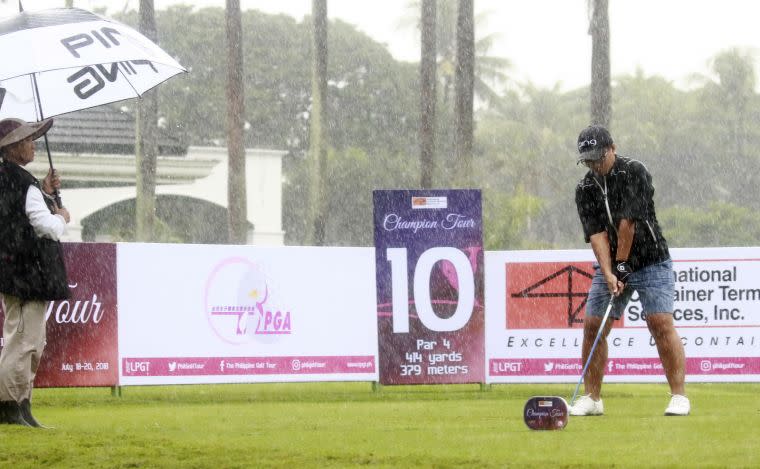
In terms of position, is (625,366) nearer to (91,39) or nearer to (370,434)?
(370,434)

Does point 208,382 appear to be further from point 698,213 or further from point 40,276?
point 698,213

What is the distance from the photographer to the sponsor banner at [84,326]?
1198cm

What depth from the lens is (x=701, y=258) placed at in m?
12.8

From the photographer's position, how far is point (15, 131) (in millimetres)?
8344

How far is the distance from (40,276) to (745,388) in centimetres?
839

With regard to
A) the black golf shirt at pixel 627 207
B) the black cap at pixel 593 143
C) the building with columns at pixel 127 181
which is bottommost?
the black golf shirt at pixel 627 207

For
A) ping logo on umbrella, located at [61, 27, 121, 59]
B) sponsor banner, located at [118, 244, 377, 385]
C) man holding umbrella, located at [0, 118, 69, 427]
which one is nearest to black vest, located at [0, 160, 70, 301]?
man holding umbrella, located at [0, 118, 69, 427]

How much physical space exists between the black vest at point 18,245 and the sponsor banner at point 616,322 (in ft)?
18.1

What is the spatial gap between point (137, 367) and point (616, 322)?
14.7 ft

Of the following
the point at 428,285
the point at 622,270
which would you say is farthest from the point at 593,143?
the point at 428,285

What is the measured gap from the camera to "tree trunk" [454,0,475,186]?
94.7 ft

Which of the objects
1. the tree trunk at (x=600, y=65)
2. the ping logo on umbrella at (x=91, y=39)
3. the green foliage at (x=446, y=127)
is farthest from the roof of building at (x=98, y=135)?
the green foliage at (x=446, y=127)

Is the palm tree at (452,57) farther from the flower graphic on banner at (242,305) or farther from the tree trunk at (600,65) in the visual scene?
the flower graphic on banner at (242,305)

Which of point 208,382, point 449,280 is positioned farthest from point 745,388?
point 208,382
